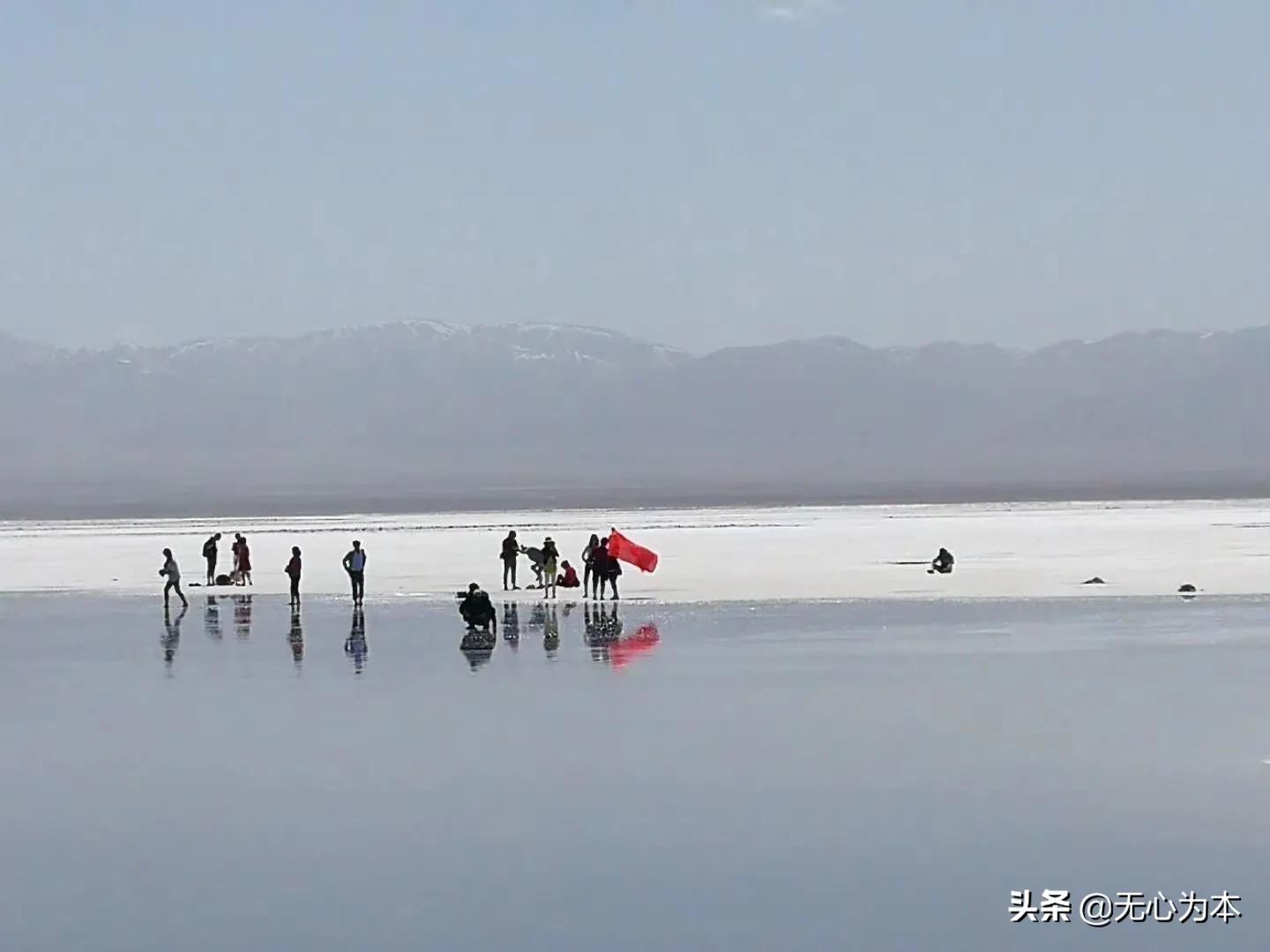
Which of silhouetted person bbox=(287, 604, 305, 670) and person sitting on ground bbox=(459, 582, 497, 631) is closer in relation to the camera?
silhouetted person bbox=(287, 604, 305, 670)

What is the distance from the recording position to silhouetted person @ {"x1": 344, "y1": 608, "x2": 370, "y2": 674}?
25328 mm

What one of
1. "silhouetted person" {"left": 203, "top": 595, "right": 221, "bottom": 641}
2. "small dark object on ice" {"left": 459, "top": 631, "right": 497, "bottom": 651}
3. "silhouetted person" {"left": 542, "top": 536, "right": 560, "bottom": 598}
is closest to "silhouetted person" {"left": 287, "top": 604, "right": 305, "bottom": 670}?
"silhouetted person" {"left": 203, "top": 595, "right": 221, "bottom": 641}

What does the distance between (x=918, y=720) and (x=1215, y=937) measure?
833 cm

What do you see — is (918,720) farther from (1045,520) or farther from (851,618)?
(1045,520)

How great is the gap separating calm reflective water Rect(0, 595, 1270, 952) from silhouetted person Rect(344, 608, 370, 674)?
23cm

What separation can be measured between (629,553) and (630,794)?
96.1 ft

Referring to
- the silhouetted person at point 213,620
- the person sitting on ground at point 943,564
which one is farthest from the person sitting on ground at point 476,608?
the person sitting on ground at point 943,564

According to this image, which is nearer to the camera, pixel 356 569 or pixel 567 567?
pixel 356 569

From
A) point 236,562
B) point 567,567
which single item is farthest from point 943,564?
point 236,562

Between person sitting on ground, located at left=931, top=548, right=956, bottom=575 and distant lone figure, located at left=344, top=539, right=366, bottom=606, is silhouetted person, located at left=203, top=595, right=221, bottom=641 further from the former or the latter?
person sitting on ground, located at left=931, top=548, right=956, bottom=575

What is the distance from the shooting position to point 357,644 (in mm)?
28625

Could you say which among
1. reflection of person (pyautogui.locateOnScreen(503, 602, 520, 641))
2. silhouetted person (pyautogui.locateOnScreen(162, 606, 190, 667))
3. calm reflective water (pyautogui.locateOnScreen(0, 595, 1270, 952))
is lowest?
calm reflective water (pyautogui.locateOnScreen(0, 595, 1270, 952))

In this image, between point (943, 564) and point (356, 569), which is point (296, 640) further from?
point (943, 564)

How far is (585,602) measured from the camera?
3884cm
